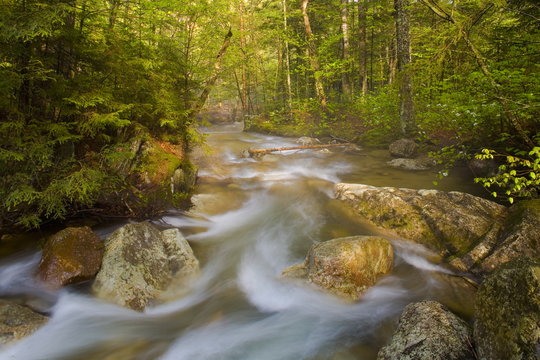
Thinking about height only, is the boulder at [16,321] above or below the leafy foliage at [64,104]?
below

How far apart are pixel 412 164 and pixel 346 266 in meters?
6.83

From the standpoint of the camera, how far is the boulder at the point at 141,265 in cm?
410

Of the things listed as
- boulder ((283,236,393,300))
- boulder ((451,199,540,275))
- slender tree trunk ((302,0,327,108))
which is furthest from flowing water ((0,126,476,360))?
slender tree trunk ((302,0,327,108))

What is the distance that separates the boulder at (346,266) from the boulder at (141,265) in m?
1.93

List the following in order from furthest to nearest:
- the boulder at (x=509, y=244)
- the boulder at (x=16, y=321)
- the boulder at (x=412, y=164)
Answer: the boulder at (x=412, y=164) → the boulder at (x=509, y=244) → the boulder at (x=16, y=321)

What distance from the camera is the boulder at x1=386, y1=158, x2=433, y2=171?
949 centimetres

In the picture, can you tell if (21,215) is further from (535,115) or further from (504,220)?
(535,115)

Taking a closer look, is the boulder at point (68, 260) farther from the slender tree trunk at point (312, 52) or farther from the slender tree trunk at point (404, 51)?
the slender tree trunk at point (312, 52)

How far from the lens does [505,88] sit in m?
5.83

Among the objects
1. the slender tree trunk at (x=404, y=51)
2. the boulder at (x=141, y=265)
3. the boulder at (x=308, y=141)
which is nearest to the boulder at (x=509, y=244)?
the boulder at (x=141, y=265)

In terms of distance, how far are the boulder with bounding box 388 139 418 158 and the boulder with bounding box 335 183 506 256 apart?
4975 mm

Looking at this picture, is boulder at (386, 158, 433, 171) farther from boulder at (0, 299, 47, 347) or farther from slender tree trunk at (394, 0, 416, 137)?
boulder at (0, 299, 47, 347)

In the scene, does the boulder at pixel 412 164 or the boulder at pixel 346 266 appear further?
the boulder at pixel 412 164

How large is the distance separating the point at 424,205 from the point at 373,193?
117cm
